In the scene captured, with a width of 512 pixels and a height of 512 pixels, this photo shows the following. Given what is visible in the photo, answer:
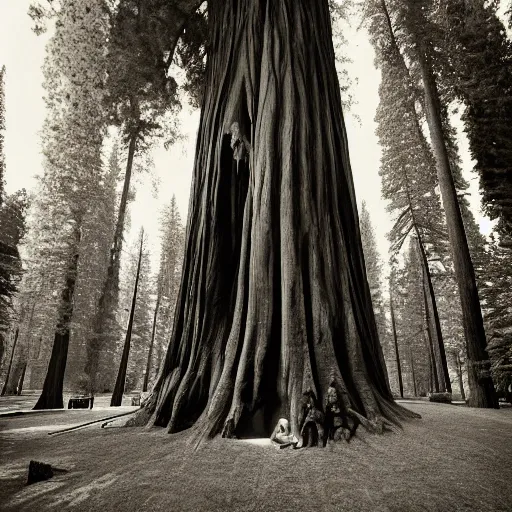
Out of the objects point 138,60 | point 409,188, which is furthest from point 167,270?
point 138,60

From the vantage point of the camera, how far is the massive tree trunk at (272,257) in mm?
3027

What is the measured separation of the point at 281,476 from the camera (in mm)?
2000

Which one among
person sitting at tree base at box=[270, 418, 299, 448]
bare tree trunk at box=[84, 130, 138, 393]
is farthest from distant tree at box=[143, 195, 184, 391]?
person sitting at tree base at box=[270, 418, 299, 448]

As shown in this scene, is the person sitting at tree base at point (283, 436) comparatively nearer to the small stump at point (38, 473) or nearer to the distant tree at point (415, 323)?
the small stump at point (38, 473)

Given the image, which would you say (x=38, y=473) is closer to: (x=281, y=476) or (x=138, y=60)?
(x=281, y=476)

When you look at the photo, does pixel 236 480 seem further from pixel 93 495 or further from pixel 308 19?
pixel 308 19

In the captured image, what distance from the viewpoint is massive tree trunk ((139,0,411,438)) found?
3.03m

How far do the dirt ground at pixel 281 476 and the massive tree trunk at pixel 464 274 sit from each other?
429 cm

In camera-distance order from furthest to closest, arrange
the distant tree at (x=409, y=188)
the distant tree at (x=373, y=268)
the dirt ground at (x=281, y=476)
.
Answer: the distant tree at (x=373, y=268)
the distant tree at (x=409, y=188)
the dirt ground at (x=281, y=476)

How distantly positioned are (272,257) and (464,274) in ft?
18.4

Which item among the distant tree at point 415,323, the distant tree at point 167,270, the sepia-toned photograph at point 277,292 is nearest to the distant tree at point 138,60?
the sepia-toned photograph at point 277,292

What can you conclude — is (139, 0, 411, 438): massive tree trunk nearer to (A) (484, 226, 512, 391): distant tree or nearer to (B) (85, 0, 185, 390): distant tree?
(B) (85, 0, 185, 390): distant tree

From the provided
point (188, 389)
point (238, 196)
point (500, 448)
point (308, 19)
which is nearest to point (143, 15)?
point (308, 19)

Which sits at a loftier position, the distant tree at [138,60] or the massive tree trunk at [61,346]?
the distant tree at [138,60]
